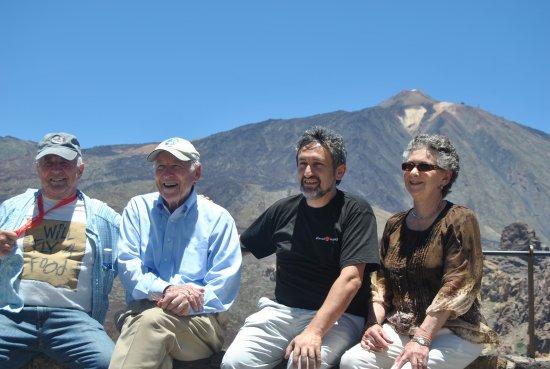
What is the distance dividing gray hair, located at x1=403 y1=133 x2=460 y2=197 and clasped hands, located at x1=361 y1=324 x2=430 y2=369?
91 centimetres

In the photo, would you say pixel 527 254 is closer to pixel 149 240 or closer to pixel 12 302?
pixel 149 240

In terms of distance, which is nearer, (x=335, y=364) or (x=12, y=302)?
(x=335, y=364)

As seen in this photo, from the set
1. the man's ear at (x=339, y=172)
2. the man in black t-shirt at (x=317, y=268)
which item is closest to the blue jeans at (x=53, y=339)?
the man in black t-shirt at (x=317, y=268)

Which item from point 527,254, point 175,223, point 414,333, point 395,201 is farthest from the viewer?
point 395,201

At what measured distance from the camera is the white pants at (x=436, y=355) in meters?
3.17

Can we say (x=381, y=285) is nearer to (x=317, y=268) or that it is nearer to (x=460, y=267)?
(x=317, y=268)

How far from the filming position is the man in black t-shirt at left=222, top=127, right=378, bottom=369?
332cm

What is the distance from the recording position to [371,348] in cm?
325

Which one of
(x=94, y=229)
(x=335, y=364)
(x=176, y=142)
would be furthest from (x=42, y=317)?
(x=335, y=364)

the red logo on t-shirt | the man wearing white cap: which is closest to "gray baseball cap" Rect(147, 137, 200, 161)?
the man wearing white cap

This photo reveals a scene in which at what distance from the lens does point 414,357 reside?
310cm

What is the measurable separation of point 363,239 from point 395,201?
186 metres

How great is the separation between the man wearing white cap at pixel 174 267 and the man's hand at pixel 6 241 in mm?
653

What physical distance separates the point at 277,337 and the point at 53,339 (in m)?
1.30
